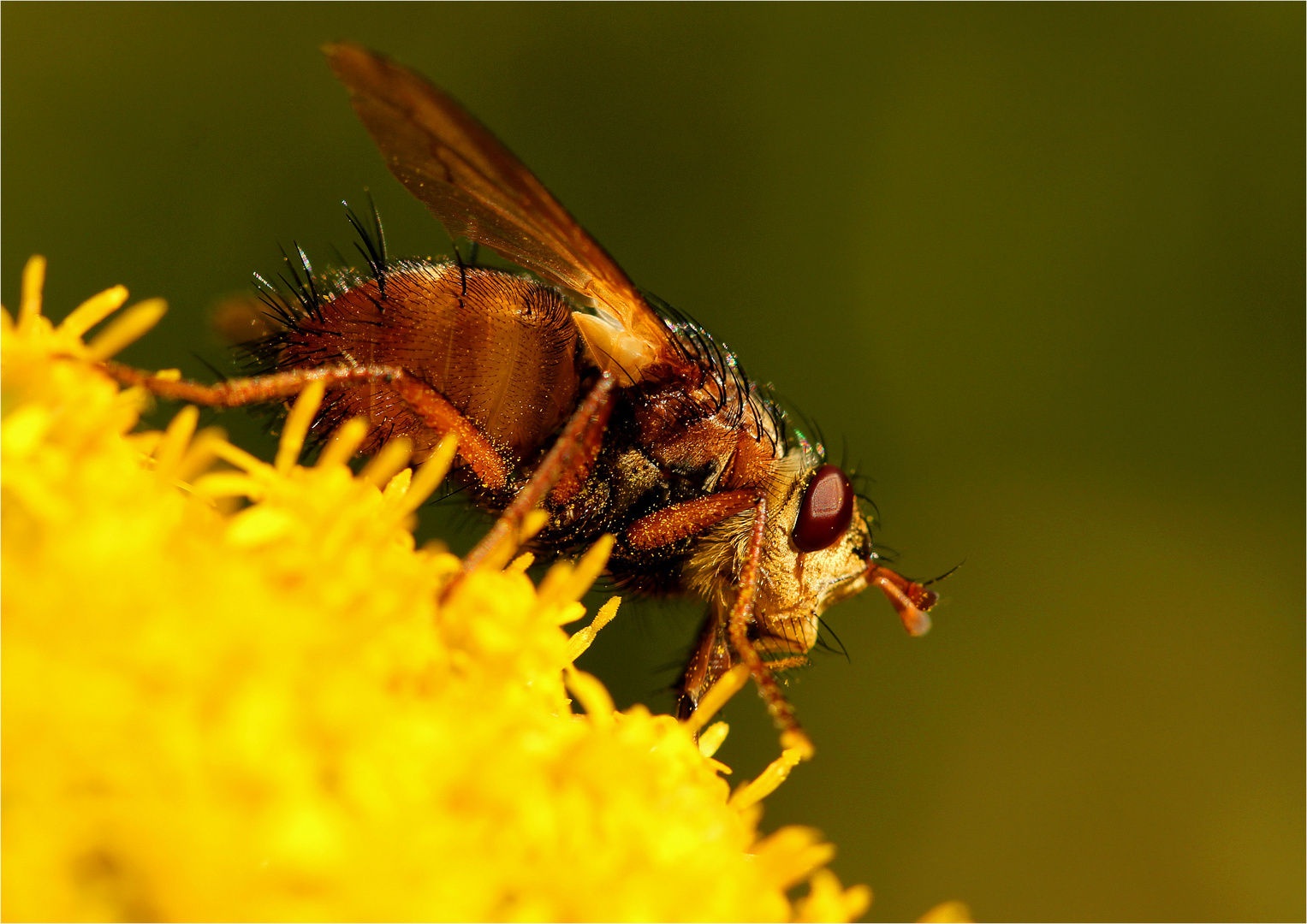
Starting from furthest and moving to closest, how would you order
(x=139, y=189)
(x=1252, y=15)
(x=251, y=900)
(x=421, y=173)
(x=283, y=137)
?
(x=1252, y=15) < (x=283, y=137) < (x=139, y=189) < (x=421, y=173) < (x=251, y=900)

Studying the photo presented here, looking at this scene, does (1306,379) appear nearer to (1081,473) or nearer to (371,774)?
(1081,473)

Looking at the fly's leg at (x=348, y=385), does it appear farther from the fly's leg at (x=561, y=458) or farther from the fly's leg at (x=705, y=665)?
the fly's leg at (x=705, y=665)

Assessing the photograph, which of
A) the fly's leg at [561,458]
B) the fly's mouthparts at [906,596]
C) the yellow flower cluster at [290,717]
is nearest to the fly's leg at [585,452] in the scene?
the fly's leg at [561,458]

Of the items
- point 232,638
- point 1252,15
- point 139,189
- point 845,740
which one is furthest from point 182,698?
point 1252,15

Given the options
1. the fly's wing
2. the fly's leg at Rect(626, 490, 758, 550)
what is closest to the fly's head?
the fly's leg at Rect(626, 490, 758, 550)

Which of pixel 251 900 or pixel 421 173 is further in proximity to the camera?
pixel 421 173

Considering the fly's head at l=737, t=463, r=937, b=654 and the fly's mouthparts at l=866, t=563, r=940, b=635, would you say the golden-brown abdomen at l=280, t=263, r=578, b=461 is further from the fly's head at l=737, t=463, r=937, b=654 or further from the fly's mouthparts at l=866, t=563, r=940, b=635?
the fly's mouthparts at l=866, t=563, r=940, b=635
